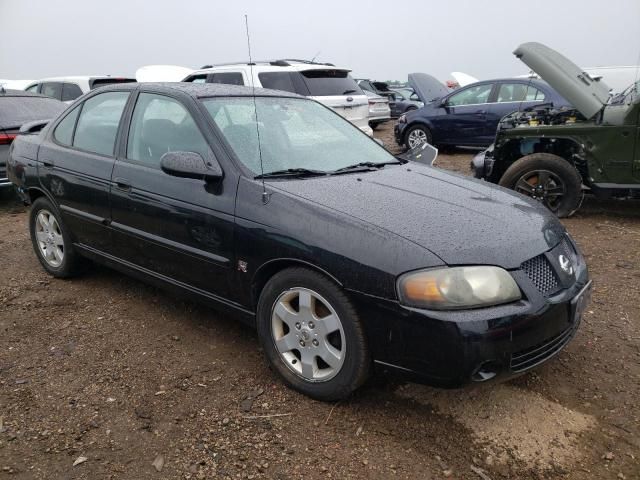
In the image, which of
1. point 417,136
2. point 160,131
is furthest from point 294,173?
point 417,136

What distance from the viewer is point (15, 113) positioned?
704 centimetres

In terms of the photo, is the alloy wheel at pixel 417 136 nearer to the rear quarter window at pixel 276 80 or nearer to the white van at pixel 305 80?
the white van at pixel 305 80

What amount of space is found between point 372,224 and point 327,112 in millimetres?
1692

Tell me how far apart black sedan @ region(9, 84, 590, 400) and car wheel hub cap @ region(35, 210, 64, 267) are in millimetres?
296

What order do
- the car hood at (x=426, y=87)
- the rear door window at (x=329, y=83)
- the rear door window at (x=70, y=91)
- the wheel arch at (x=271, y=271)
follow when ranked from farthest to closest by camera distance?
the rear door window at (x=70, y=91) < the car hood at (x=426, y=87) < the rear door window at (x=329, y=83) < the wheel arch at (x=271, y=271)

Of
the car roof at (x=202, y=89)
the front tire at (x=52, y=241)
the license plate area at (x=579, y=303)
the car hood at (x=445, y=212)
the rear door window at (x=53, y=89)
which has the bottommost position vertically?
the front tire at (x=52, y=241)

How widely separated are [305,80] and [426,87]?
8.47ft

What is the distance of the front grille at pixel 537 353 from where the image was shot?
2.33 metres

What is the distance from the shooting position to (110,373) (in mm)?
2982

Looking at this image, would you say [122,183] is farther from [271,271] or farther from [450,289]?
[450,289]

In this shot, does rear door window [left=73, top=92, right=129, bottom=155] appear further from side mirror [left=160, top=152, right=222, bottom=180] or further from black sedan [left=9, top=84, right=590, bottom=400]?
side mirror [left=160, top=152, right=222, bottom=180]

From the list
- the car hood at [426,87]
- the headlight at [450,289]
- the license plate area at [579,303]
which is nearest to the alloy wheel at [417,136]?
the car hood at [426,87]

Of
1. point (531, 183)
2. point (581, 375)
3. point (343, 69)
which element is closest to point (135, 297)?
point (581, 375)

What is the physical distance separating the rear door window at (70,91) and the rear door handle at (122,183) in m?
9.11
